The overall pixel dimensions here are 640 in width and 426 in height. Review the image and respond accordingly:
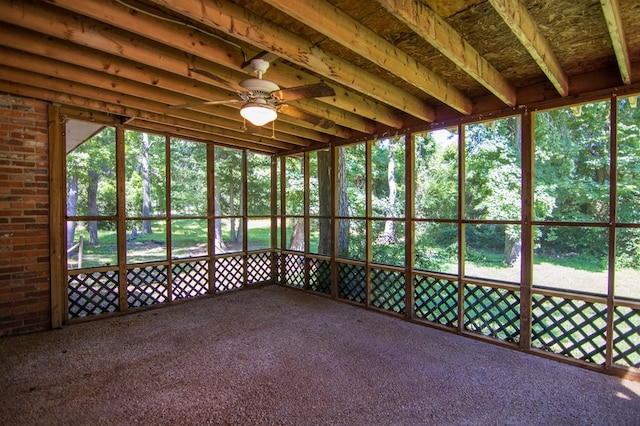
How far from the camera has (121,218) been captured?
4.30 metres

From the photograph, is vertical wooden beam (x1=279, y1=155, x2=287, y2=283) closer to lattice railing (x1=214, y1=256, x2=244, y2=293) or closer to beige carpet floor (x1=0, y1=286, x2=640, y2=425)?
lattice railing (x1=214, y1=256, x2=244, y2=293)

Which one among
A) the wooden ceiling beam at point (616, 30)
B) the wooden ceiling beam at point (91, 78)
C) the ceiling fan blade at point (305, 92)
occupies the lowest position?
the ceiling fan blade at point (305, 92)

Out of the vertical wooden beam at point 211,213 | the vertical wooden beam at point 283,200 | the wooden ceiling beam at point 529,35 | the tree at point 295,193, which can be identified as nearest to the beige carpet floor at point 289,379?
the vertical wooden beam at point 211,213

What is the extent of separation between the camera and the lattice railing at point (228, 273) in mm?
5485

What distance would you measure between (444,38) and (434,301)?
3.25 metres

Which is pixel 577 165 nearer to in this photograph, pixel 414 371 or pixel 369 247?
pixel 369 247

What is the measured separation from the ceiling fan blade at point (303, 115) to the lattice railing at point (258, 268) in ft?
12.2

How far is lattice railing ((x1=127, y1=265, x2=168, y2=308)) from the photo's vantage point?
4531 millimetres

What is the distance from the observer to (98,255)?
855 centimetres

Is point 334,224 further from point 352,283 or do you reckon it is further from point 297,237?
point 297,237

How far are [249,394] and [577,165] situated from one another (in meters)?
10.2

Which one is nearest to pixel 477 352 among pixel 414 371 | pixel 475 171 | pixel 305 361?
pixel 414 371

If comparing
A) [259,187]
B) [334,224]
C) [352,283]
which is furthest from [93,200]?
[352,283]

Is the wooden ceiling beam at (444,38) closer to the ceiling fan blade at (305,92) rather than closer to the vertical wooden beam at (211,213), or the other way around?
the ceiling fan blade at (305,92)
